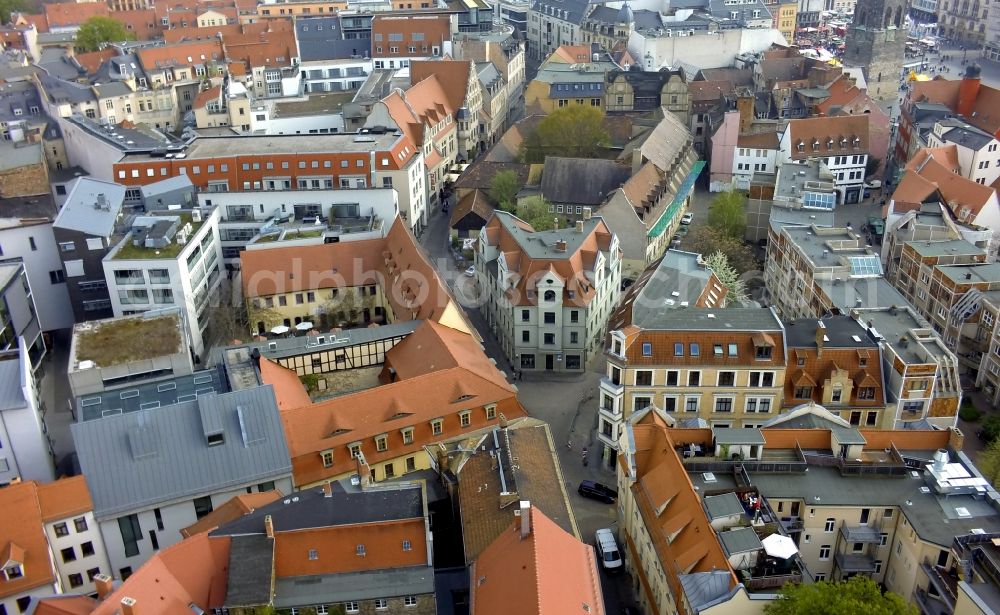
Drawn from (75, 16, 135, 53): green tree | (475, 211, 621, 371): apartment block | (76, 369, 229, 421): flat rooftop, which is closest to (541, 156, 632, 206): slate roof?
(475, 211, 621, 371): apartment block

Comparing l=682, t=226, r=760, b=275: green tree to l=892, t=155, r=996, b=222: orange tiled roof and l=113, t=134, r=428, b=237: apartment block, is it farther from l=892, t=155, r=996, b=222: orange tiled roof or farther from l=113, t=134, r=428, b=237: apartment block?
l=113, t=134, r=428, b=237: apartment block

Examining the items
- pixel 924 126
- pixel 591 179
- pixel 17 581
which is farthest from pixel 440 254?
pixel 924 126

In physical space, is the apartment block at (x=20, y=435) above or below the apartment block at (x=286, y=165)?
below

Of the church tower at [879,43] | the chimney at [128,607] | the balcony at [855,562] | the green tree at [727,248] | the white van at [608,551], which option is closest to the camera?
the chimney at [128,607]

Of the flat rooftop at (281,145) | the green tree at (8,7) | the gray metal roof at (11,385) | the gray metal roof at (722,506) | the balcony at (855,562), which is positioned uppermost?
the green tree at (8,7)

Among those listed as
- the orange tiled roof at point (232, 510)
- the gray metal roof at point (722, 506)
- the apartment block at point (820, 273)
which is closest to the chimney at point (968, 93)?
the apartment block at point (820, 273)

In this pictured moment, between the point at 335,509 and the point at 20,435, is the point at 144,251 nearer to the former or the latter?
the point at 20,435

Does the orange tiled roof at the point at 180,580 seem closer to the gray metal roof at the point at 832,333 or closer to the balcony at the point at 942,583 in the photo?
the balcony at the point at 942,583

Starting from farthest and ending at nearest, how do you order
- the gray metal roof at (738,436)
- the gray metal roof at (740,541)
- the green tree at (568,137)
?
1. the green tree at (568,137)
2. the gray metal roof at (738,436)
3. the gray metal roof at (740,541)
